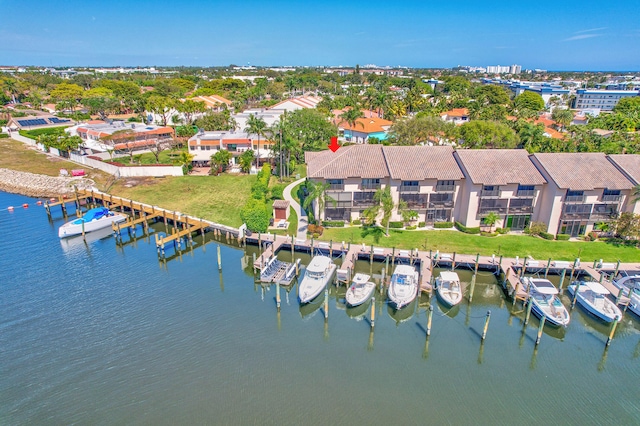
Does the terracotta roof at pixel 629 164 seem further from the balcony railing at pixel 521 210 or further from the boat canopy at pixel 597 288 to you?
the boat canopy at pixel 597 288

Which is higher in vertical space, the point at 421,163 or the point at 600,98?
the point at 421,163

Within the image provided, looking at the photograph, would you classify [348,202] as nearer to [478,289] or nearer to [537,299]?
[478,289]

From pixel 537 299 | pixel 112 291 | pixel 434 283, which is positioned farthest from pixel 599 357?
pixel 112 291

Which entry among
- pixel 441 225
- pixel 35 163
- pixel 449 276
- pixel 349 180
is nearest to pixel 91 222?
pixel 349 180

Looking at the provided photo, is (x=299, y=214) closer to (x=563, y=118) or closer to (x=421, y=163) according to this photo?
(x=421, y=163)

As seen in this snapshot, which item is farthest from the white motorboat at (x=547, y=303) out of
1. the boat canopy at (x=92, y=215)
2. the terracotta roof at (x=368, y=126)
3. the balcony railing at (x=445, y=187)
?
the terracotta roof at (x=368, y=126)
